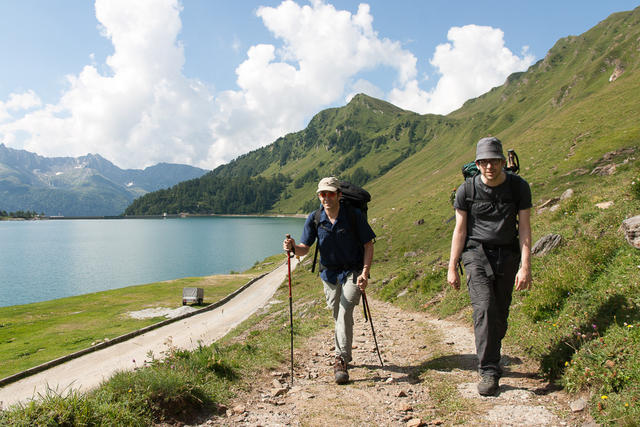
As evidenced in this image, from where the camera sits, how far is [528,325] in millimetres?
7422

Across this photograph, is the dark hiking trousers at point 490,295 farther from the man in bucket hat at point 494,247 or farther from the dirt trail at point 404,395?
the dirt trail at point 404,395

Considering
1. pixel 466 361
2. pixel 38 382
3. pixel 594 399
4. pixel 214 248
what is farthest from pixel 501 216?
pixel 214 248

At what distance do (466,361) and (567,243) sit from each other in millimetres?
5329

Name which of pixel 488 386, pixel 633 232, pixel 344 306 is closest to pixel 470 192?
pixel 488 386

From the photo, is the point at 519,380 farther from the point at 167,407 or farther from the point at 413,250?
the point at 413,250

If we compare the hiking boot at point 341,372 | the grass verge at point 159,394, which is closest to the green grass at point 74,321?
the grass verge at point 159,394

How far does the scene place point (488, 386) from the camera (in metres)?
5.34

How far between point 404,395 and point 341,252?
259 centimetres

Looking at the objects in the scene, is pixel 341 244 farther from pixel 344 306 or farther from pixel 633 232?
pixel 633 232

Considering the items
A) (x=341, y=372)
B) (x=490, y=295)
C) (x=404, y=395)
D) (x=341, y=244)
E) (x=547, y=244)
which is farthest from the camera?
(x=547, y=244)

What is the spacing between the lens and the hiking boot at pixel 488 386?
5.34 metres

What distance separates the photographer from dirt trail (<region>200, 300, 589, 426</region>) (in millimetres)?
4863

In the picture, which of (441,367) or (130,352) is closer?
(441,367)

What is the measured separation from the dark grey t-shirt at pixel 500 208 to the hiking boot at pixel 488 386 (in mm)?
1974
